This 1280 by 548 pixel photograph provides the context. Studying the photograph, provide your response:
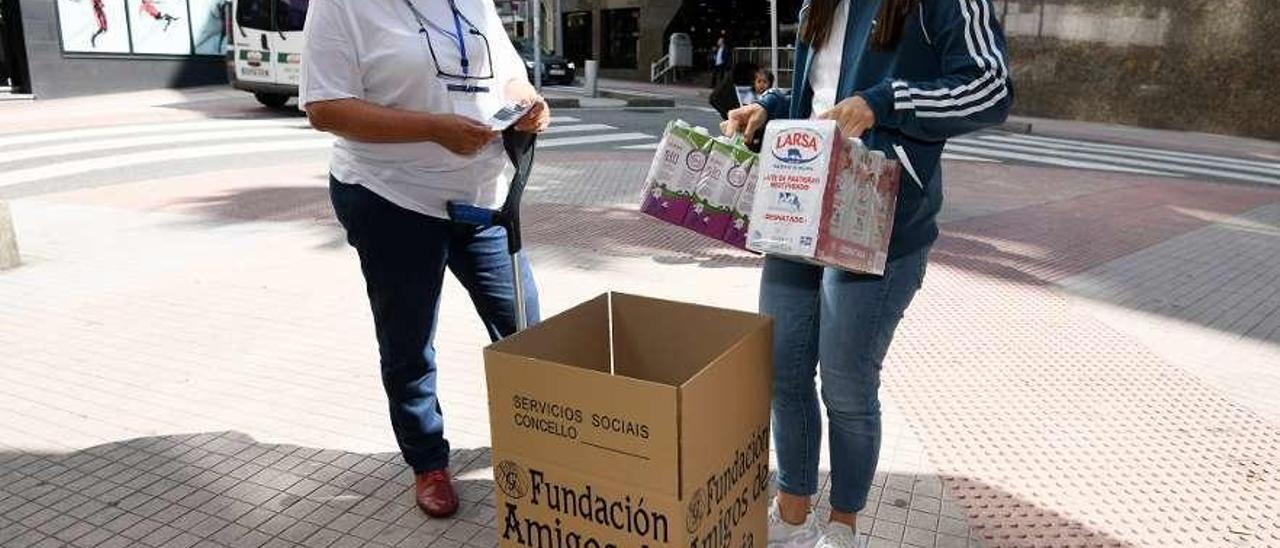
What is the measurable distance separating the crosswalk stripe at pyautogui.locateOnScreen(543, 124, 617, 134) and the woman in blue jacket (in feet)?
38.2

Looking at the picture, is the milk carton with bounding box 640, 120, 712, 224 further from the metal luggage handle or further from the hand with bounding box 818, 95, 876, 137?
the metal luggage handle

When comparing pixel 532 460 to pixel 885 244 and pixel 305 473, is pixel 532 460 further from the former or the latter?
pixel 305 473

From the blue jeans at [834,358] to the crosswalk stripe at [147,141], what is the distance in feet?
33.2

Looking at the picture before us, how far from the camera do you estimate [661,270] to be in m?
5.75

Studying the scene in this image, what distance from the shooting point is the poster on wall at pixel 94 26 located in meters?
17.1

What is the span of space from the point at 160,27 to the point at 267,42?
6.68 metres

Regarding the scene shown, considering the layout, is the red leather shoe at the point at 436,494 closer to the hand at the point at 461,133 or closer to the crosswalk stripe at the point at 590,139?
the hand at the point at 461,133

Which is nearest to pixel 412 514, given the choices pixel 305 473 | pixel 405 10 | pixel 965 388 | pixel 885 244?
pixel 305 473

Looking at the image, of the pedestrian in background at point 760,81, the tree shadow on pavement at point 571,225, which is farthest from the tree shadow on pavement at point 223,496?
the pedestrian in background at point 760,81

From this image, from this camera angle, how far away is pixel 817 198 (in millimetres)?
1775

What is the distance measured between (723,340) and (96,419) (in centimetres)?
269

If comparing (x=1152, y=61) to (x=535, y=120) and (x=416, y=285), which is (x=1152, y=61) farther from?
(x=416, y=285)

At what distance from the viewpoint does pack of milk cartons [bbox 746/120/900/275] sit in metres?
1.78

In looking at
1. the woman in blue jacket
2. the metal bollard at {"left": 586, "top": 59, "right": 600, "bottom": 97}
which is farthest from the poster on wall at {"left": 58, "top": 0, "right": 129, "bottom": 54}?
the woman in blue jacket
